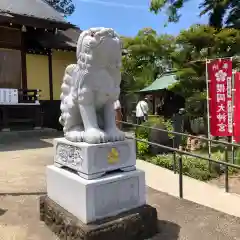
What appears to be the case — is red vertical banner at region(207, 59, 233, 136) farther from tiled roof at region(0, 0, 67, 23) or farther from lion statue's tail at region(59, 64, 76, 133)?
tiled roof at region(0, 0, 67, 23)

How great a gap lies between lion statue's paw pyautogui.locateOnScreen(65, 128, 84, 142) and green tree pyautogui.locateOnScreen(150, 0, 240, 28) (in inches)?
443

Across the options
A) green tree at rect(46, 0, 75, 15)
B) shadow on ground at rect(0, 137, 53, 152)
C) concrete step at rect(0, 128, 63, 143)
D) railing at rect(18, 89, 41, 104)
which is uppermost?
green tree at rect(46, 0, 75, 15)

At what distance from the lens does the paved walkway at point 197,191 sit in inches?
174

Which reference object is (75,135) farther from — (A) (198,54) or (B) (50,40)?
(B) (50,40)

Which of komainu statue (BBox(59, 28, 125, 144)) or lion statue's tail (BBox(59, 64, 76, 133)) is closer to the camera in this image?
komainu statue (BBox(59, 28, 125, 144))

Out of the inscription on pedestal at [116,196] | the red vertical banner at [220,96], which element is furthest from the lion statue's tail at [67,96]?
the red vertical banner at [220,96]

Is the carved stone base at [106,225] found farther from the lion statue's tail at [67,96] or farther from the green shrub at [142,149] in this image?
the green shrub at [142,149]

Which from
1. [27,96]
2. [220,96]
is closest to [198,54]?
[220,96]

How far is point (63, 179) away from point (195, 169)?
425 centimetres

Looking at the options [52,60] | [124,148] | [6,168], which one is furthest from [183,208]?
[52,60]

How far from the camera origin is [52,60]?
1195cm

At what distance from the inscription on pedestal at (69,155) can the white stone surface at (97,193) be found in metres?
0.11

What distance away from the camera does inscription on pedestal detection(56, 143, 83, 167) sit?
2.90m

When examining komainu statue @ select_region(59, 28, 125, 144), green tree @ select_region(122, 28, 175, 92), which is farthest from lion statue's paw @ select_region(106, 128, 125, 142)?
green tree @ select_region(122, 28, 175, 92)
